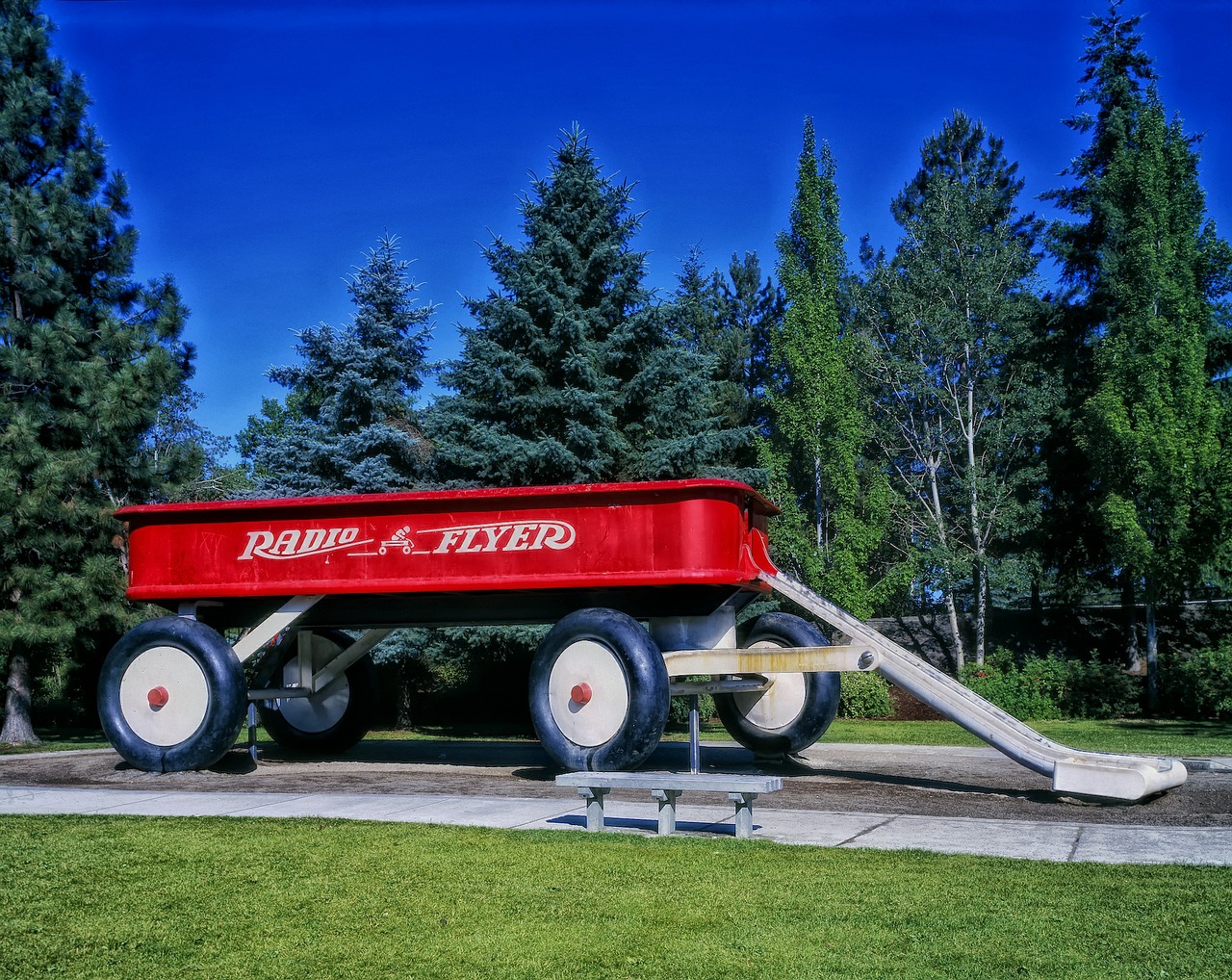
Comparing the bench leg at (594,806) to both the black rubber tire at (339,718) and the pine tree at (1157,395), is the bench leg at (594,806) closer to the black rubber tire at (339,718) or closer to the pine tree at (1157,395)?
the black rubber tire at (339,718)

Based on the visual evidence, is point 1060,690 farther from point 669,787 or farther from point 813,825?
point 669,787

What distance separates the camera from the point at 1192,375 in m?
21.7

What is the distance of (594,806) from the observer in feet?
25.6

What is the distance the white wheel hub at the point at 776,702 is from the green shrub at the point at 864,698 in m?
12.3

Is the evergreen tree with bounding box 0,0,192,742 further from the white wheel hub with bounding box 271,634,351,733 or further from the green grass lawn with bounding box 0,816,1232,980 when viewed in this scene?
the green grass lawn with bounding box 0,816,1232,980

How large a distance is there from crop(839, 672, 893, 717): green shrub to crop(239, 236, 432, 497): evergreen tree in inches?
404

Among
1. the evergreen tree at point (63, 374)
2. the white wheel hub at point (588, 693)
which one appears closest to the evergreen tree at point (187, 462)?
the evergreen tree at point (63, 374)

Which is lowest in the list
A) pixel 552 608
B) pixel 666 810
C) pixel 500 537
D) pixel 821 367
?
pixel 666 810

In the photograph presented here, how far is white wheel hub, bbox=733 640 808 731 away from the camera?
12.2 metres

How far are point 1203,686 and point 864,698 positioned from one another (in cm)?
661

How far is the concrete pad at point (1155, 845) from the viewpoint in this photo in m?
6.60

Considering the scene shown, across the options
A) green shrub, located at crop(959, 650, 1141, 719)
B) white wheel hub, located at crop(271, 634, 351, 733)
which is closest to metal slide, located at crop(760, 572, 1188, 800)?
white wheel hub, located at crop(271, 634, 351, 733)

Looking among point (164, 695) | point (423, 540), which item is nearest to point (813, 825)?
point (423, 540)

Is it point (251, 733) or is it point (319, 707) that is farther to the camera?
point (319, 707)
